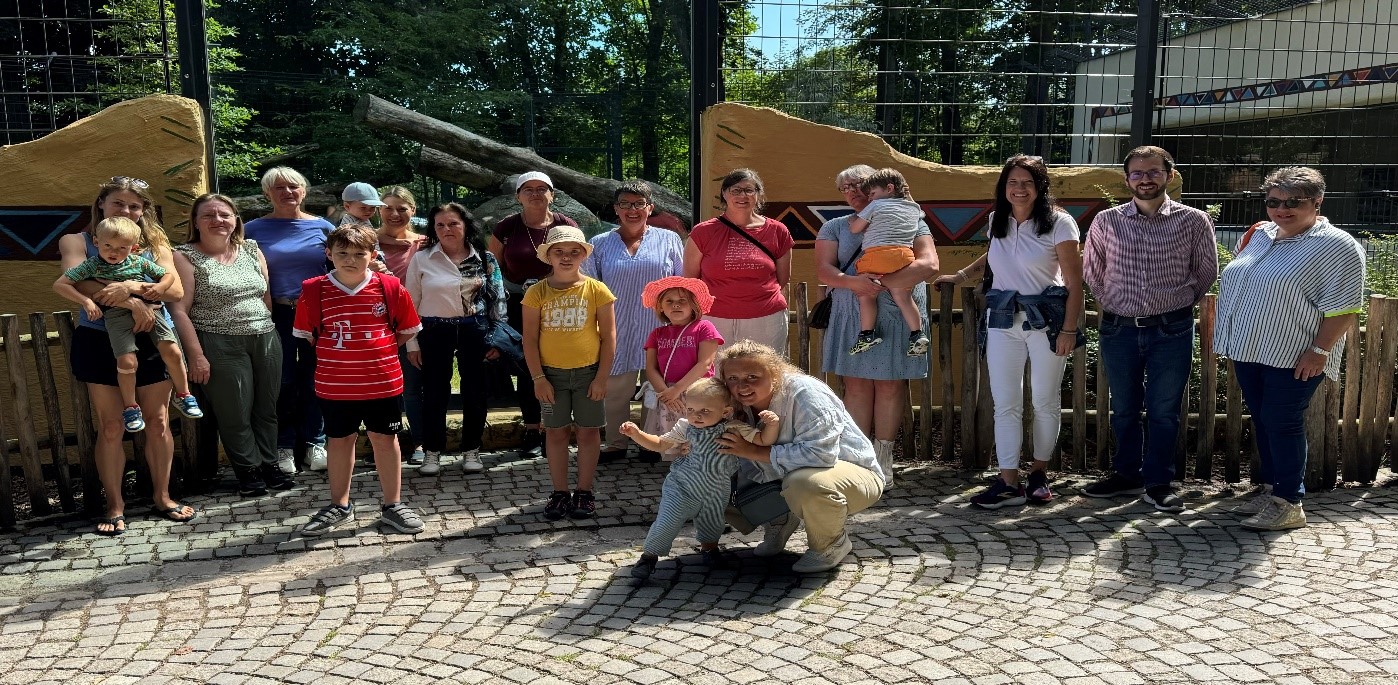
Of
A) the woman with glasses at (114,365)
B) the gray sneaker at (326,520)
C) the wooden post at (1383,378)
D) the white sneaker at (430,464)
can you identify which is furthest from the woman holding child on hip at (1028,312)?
the woman with glasses at (114,365)

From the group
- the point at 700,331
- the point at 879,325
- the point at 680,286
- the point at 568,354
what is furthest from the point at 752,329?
the point at 568,354

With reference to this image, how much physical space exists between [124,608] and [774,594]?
2.58m

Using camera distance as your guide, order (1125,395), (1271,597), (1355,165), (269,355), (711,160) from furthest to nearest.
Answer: (1355,165)
(711,160)
(269,355)
(1125,395)
(1271,597)

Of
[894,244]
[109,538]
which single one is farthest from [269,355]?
[894,244]

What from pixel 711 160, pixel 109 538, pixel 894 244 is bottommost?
pixel 109 538

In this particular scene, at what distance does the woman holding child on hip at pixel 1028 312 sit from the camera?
536 cm

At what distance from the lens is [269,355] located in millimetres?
6008

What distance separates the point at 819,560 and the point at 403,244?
10.9ft

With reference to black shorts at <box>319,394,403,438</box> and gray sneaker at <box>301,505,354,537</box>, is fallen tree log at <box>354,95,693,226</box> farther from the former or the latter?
gray sneaker at <box>301,505,354,537</box>

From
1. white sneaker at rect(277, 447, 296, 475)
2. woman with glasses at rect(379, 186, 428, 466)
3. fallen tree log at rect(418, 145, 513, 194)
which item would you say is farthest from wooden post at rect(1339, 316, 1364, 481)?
fallen tree log at rect(418, 145, 513, 194)

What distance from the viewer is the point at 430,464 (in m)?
6.33

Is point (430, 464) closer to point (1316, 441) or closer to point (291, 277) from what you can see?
point (291, 277)

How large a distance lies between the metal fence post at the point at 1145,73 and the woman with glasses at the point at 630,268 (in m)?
3.62

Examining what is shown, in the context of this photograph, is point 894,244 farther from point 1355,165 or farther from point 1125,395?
point 1355,165
